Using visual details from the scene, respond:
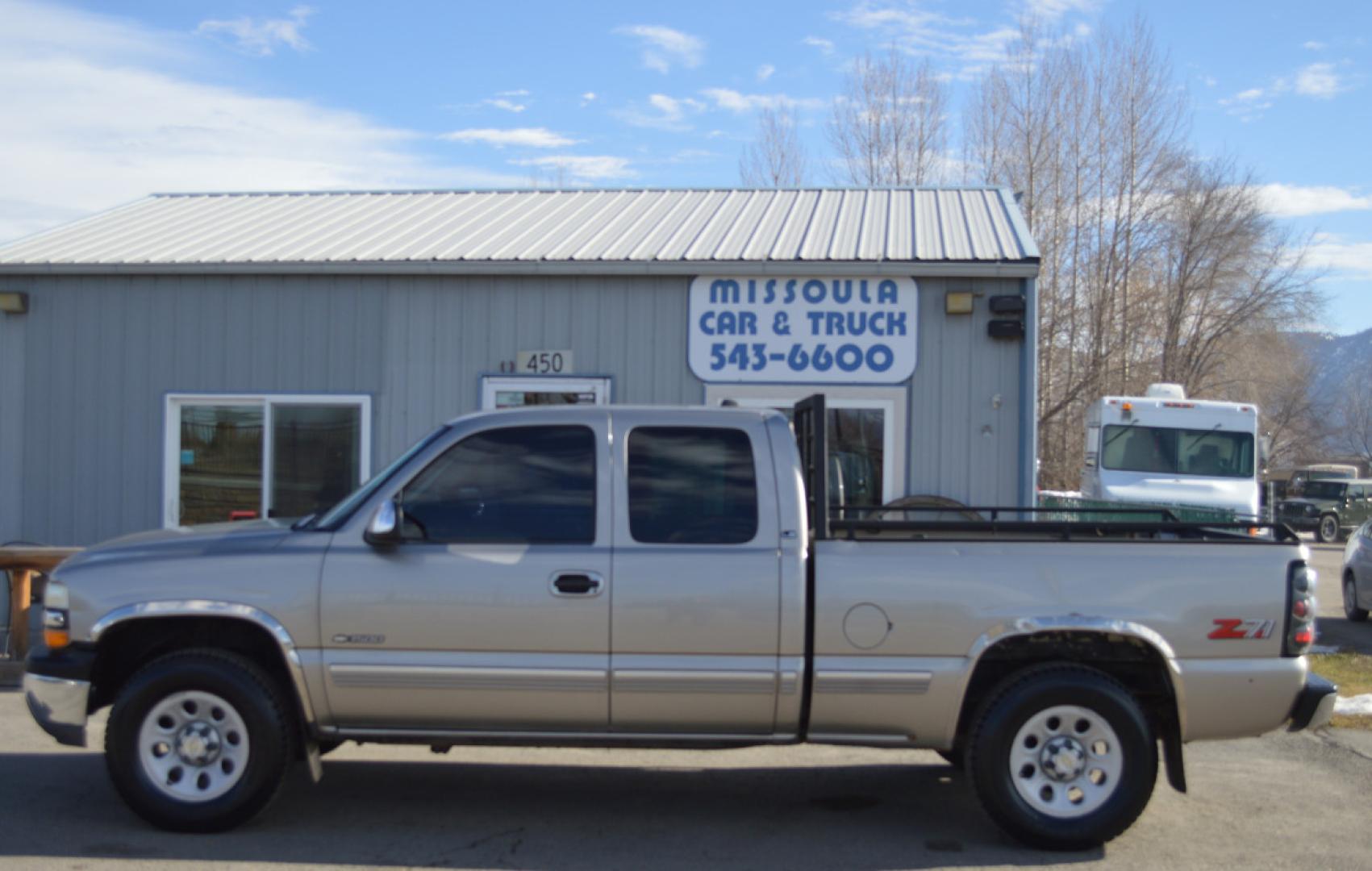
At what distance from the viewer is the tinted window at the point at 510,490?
18.5ft

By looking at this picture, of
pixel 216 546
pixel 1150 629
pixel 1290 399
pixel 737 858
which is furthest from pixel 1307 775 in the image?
pixel 1290 399

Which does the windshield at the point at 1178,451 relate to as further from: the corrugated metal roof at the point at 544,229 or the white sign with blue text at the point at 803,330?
the white sign with blue text at the point at 803,330

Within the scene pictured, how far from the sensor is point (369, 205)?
1474 cm

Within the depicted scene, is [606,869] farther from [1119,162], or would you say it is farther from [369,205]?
[1119,162]

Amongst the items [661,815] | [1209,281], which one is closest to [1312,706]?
[661,815]

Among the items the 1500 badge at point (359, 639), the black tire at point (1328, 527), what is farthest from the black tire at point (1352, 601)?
the black tire at point (1328, 527)

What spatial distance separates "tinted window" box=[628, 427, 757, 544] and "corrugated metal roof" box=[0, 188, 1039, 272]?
5556 mm

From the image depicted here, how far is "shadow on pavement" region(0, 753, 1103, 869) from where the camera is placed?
17.8 ft

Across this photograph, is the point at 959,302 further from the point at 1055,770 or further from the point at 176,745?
the point at 176,745

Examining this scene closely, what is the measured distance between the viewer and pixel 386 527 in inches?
213

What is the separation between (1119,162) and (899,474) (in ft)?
82.6

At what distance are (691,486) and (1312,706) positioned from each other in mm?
2850

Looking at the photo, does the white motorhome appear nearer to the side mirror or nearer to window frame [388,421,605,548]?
window frame [388,421,605,548]

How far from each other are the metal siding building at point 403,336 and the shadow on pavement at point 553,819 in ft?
15.4
